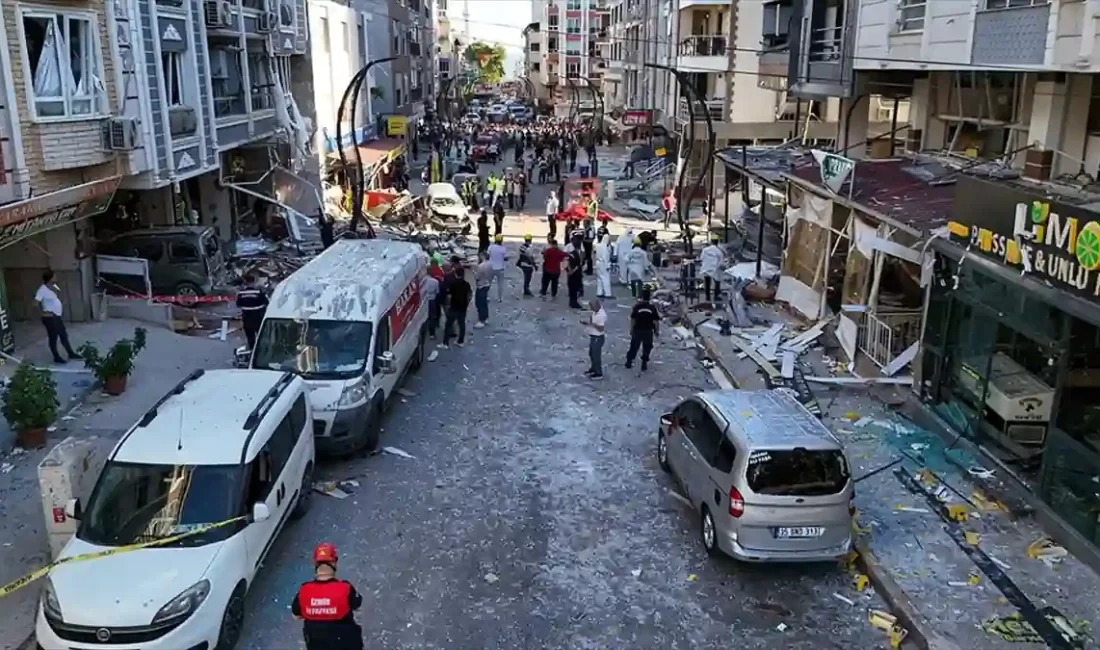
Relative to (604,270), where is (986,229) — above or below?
above

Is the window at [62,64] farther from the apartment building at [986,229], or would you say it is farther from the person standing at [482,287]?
the apartment building at [986,229]

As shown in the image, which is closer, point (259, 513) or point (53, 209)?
point (259, 513)

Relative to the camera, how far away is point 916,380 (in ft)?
46.3

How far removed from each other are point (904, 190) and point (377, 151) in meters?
27.3

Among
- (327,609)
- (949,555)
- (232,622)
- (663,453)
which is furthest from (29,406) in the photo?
(949,555)

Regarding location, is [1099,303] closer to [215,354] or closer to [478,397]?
[478,397]

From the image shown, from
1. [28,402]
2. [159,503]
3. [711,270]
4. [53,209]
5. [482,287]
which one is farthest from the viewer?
[711,270]

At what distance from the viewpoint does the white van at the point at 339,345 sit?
472 inches

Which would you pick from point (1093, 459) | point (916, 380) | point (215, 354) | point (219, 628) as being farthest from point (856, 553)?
point (215, 354)

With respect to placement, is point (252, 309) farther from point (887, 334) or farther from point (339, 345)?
point (887, 334)

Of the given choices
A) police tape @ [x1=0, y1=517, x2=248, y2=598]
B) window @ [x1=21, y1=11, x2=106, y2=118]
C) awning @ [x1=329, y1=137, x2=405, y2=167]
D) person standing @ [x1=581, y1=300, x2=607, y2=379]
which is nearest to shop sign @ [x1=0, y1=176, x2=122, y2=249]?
window @ [x1=21, y1=11, x2=106, y2=118]

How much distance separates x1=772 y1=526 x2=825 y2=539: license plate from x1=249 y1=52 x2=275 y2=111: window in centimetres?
2192

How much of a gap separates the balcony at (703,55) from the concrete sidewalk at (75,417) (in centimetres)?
2756

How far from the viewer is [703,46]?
4072cm
